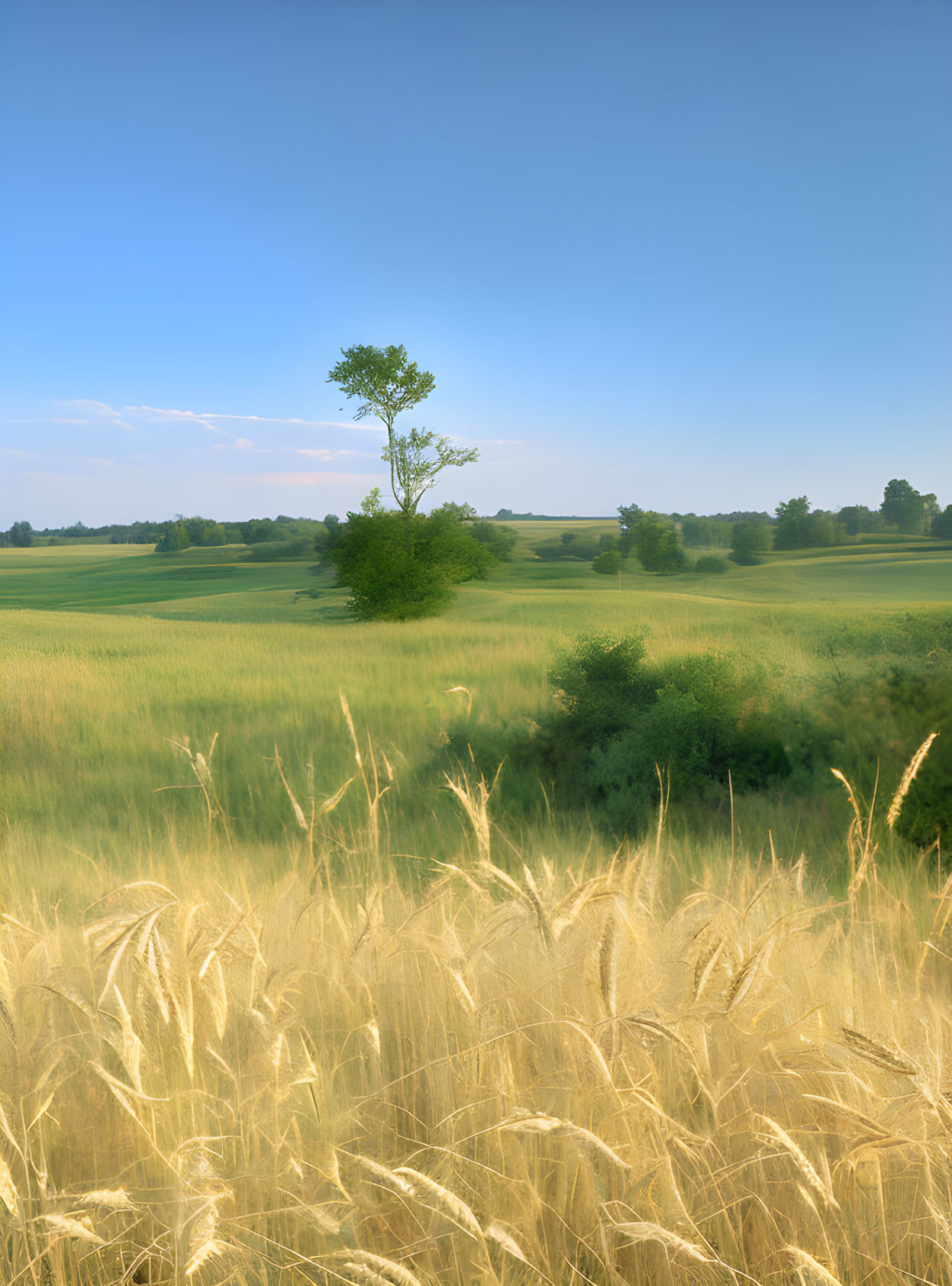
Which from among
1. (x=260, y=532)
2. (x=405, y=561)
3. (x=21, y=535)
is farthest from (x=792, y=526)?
(x=21, y=535)

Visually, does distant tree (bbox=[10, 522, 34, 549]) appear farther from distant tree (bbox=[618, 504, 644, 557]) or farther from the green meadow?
distant tree (bbox=[618, 504, 644, 557])

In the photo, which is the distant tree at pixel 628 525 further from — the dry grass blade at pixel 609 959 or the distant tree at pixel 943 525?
the dry grass blade at pixel 609 959

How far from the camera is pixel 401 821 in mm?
4512

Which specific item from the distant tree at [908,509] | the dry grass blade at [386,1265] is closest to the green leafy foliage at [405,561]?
the distant tree at [908,509]

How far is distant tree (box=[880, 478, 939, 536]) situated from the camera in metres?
4.82

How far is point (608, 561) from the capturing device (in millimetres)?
5266

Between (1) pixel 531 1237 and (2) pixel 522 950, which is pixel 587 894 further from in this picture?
(2) pixel 522 950

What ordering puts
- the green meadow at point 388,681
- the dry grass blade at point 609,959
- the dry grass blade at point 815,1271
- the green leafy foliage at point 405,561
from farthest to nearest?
the green leafy foliage at point 405,561 < the green meadow at point 388,681 < the dry grass blade at point 609,959 < the dry grass blade at point 815,1271

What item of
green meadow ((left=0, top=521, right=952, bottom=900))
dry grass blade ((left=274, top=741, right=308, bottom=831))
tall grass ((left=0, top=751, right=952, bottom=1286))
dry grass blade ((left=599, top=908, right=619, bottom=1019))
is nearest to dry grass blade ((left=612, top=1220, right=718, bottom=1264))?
tall grass ((left=0, top=751, right=952, bottom=1286))

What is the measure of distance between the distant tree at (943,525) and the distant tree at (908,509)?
0.12 ft

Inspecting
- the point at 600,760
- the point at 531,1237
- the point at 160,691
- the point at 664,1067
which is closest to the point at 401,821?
the point at 600,760

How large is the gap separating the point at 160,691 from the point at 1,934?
3.02 meters

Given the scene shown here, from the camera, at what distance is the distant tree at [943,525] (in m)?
4.84

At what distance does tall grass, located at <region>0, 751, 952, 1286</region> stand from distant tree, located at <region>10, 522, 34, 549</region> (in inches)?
152
